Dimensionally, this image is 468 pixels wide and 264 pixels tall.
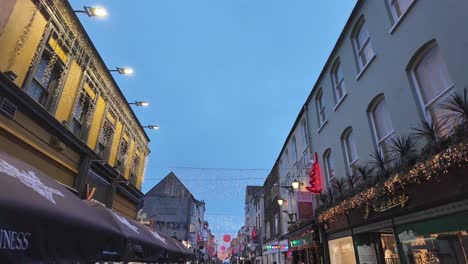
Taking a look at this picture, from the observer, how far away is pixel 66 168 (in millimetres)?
9094

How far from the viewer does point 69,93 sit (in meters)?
9.20

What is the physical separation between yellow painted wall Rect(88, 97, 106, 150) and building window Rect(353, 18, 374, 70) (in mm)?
9556

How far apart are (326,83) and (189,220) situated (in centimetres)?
3500

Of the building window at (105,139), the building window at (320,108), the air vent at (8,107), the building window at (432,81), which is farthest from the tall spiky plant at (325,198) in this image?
the air vent at (8,107)

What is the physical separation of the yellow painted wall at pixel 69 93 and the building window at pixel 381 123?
928 centimetres

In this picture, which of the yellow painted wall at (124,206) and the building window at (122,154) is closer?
the yellow painted wall at (124,206)

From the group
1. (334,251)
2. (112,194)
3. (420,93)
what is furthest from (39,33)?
(334,251)

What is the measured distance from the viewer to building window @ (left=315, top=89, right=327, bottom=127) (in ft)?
46.3

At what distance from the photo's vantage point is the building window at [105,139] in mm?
11828

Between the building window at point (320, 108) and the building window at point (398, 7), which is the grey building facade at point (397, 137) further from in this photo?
the building window at point (320, 108)

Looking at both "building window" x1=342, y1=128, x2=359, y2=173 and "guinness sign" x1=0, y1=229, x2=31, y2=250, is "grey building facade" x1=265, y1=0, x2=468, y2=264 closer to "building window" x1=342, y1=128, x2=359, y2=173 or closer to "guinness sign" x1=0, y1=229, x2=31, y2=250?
"building window" x1=342, y1=128, x2=359, y2=173

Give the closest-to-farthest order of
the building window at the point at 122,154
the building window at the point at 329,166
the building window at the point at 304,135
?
the building window at the point at 329,166
the building window at the point at 122,154
the building window at the point at 304,135

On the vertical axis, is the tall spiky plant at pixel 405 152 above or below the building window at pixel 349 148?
below

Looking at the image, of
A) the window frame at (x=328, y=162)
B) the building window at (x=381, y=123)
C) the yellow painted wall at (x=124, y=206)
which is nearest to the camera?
the building window at (x=381, y=123)
